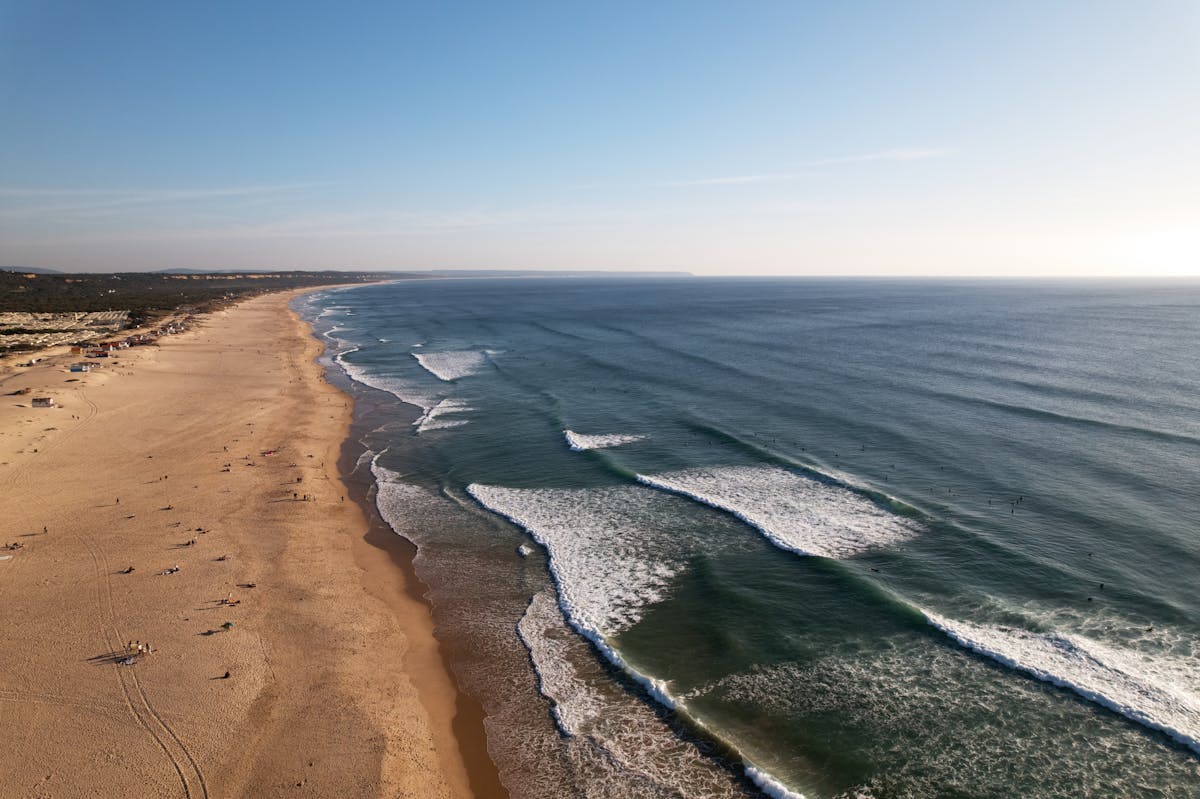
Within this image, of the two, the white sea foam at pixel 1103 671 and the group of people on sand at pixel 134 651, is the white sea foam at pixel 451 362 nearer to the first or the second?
the group of people on sand at pixel 134 651

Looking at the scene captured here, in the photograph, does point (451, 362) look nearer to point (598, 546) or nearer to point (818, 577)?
point (598, 546)

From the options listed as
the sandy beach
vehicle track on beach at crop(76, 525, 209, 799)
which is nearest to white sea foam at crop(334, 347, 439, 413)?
the sandy beach

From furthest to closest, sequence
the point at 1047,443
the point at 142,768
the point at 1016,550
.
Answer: the point at 1047,443, the point at 1016,550, the point at 142,768

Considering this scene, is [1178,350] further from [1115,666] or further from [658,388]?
[1115,666]

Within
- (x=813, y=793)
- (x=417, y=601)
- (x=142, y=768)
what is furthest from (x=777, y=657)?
(x=142, y=768)

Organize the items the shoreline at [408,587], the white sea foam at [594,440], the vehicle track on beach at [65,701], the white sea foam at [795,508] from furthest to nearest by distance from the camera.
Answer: the white sea foam at [594,440] < the white sea foam at [795,508] < the vehicle track on beach at [65,701] < the shoreline at [408,587]

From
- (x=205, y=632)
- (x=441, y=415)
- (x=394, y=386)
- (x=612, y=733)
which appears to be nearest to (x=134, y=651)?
(x=205, y=632)

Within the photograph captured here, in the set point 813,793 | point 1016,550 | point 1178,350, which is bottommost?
point 813,793

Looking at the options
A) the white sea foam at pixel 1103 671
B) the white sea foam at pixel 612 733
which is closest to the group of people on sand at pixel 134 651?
the white sea foam at pixel 612 733
